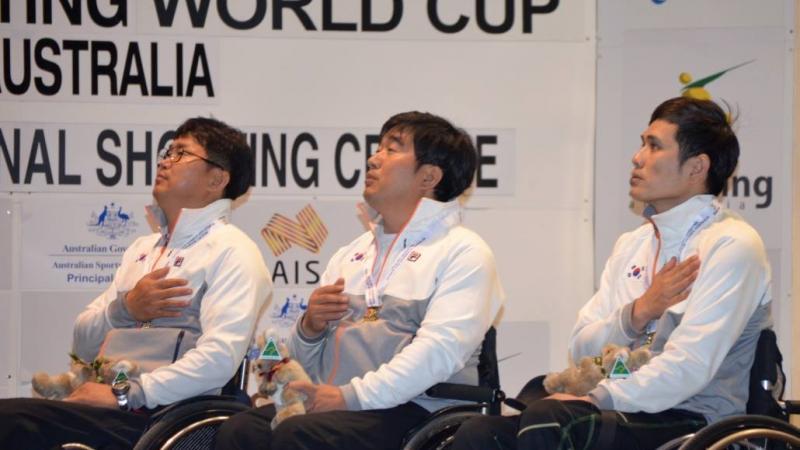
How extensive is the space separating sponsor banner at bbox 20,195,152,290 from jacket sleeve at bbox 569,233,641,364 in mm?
1943

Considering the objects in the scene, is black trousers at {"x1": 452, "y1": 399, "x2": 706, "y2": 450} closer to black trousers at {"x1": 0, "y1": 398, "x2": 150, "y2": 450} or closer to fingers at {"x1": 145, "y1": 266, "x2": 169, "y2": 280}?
black trousers at {"x1": 0, "y1": 398, "x2": 150, "y2": 450}

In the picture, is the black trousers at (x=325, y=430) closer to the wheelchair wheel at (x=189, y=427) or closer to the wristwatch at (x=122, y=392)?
the wheelchair wheel at (x=189, y=427)

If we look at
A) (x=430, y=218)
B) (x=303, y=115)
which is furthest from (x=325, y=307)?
(x=303, y=115)

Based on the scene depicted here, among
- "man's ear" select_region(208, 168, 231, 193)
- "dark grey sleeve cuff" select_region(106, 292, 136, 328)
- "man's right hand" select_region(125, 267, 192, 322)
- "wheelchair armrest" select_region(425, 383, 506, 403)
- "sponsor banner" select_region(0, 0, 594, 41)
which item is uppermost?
"sponsor banner" select_region(0, 0, 594, 41)

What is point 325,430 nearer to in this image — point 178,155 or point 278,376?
point 278,376

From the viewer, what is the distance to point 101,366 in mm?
3336

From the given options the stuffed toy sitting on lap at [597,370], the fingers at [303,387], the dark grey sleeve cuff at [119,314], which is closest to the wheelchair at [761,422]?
the stuffed toy sitting on lap at [597,370]

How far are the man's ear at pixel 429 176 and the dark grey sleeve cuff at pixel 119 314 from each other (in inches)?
40.5

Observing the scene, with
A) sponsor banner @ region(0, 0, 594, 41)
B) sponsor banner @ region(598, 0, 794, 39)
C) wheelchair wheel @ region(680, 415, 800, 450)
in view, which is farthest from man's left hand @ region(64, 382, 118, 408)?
sponsor banner @ region(598, 0, 794, 39)

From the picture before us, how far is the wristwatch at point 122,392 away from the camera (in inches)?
127

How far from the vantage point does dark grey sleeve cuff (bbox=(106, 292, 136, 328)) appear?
3592 millimetres

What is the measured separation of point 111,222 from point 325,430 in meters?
1.88

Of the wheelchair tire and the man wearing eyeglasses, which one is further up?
the man wearing eyeglasses

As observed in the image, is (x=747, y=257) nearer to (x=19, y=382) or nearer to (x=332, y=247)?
(x=332, y=247)
